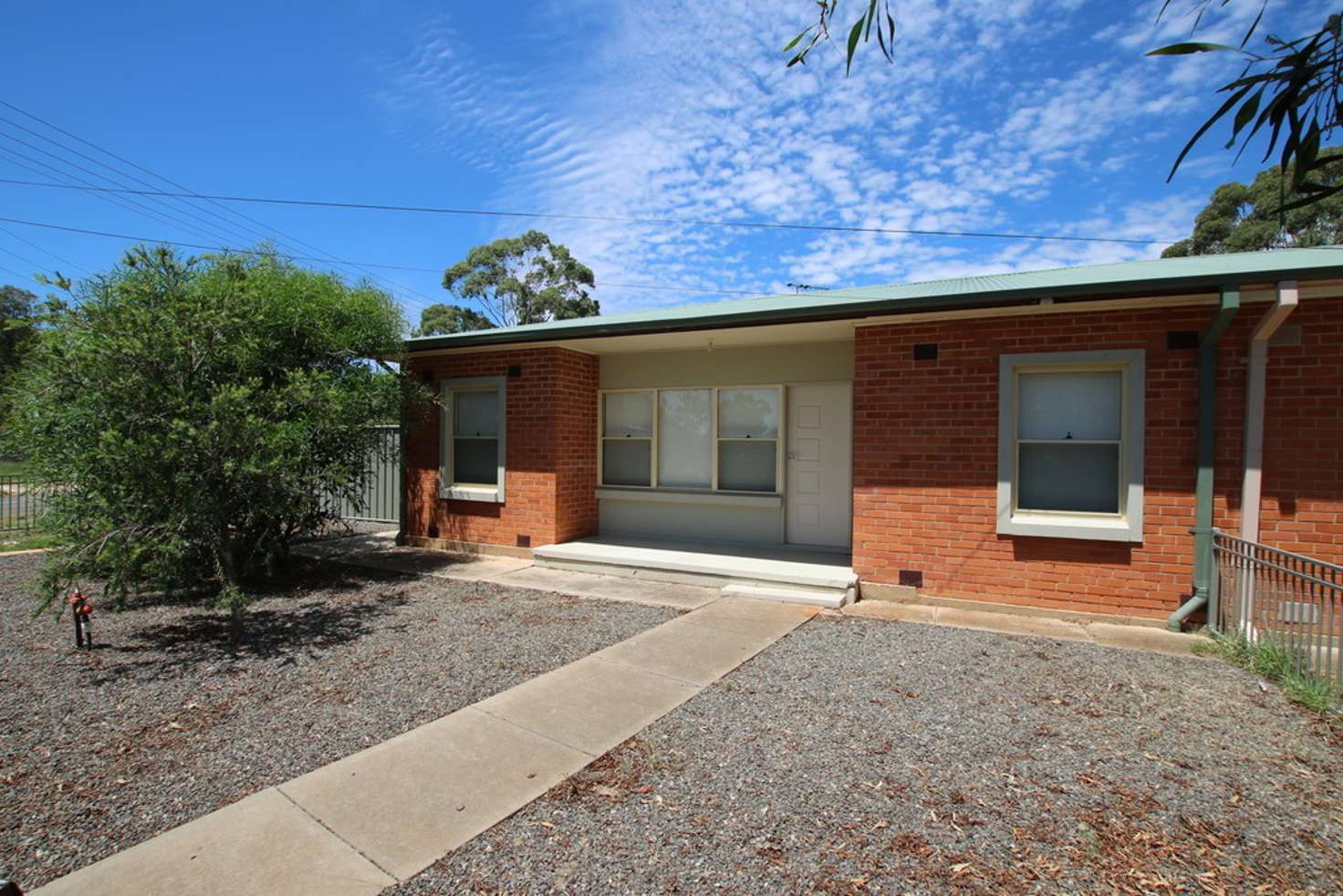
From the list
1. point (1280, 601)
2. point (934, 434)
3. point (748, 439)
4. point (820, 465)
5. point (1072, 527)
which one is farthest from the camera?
point (748, 439)

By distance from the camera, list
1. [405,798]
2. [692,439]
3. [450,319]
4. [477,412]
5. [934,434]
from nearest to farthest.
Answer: [405,798] < [934,434] < [692,439] < [477,412] < [450,319]

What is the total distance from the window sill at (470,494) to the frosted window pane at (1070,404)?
21.6 feet

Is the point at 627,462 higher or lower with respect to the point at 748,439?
lower

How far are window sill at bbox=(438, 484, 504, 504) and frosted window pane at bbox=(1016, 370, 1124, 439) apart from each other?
659 cm

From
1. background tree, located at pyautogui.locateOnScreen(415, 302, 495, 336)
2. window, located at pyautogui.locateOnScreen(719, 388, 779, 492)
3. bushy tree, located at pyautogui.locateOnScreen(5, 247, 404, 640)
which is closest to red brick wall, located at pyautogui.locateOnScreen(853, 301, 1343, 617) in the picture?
window, located at pyautogui.locateOnScreen(719, 388, 779, 492)

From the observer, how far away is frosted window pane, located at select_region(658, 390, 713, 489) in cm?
952

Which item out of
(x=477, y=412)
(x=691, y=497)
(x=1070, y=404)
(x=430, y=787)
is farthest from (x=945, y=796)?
(x=477, y=412)

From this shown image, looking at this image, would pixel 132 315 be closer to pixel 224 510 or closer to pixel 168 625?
pixel 224 510

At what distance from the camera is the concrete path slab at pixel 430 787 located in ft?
9.27

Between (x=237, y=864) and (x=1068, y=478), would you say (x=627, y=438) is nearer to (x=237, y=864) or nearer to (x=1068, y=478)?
(x=1068, y=478)

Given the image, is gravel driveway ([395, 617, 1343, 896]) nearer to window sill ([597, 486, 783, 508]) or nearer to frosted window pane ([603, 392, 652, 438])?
window sill ([597, 486, 783, 508])

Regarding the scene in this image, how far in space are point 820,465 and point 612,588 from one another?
3170 mm

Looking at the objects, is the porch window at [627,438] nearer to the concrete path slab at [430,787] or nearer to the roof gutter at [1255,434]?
the concrete path slab at [430,787]

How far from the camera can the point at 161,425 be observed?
16.8 feet
